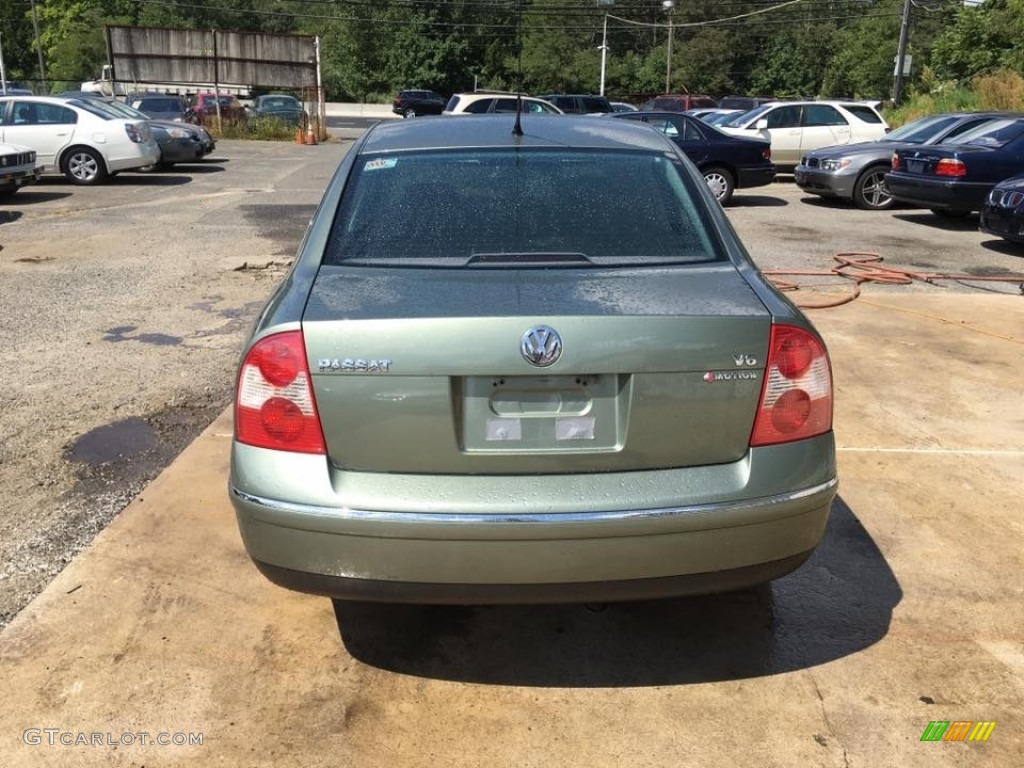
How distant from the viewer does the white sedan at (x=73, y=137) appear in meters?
16.7

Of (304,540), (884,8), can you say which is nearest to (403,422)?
(304,540)

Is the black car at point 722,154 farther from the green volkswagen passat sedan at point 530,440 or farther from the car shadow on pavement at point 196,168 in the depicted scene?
the green volkswagen passat sedan at point 530,440

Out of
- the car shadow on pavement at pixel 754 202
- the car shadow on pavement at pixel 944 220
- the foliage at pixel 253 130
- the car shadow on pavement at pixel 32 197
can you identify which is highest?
the foliage at pixel 253 130

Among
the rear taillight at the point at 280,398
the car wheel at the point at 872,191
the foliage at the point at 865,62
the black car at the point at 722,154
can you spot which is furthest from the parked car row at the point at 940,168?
the foliage at the point at 865,62

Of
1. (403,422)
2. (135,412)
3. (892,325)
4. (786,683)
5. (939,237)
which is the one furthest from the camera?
(939,237)

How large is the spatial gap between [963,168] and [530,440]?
11.8 metres

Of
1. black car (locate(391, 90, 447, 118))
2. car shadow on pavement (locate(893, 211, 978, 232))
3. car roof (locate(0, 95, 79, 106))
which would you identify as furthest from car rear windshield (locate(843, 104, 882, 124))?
black car (locate(391, 90, 447, 118))

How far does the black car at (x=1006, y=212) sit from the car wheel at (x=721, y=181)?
4.91 metres

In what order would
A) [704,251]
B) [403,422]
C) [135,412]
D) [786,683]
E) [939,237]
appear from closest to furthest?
[403,422] < [786,683] < [704,251] < [135,412] < [939,237]

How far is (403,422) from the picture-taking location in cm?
256

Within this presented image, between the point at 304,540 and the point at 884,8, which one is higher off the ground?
the point at 884,8

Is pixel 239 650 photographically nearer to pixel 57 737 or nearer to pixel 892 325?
pixel 57 737

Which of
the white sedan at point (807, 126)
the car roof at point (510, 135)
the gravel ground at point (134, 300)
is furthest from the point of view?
the white sedan at point (807, 126)

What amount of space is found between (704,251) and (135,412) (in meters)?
3.53
